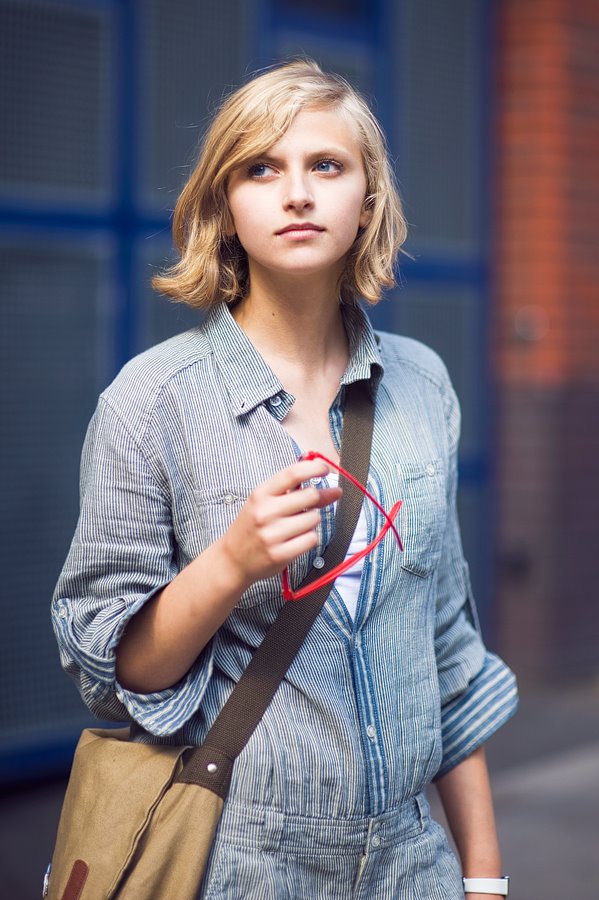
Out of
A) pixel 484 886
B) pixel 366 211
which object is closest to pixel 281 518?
pixel 366 211

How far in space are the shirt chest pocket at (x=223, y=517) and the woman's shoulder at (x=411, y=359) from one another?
429 millimetres

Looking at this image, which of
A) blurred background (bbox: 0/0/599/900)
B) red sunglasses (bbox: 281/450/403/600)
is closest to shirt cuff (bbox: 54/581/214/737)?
Answer: red sunglasses (bbox: 281/450/403/600)

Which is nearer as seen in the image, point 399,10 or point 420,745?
point 420,745

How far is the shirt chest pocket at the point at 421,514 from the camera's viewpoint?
1.82 metres

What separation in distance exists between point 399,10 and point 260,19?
3.13ft

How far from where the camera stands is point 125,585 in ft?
5.47

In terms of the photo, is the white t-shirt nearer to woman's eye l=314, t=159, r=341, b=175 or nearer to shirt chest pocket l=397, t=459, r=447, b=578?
shirt chest pocket l=397, t=459, r=447, b=578

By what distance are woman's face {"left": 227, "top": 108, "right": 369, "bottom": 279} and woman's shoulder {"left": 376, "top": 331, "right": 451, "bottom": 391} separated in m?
0.27

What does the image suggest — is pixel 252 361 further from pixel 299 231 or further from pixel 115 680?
pixel 115 680

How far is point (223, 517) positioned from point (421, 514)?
0.32 metres

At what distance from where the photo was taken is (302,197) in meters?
1.73

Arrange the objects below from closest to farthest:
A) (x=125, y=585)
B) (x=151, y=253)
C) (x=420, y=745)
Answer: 1. (x=125, y=585)
2. (x=420, y=745)
3. (x=151, y=253)

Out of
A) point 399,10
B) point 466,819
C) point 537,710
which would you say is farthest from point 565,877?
point 399,10

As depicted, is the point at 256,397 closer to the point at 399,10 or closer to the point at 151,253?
the point at 151,253
